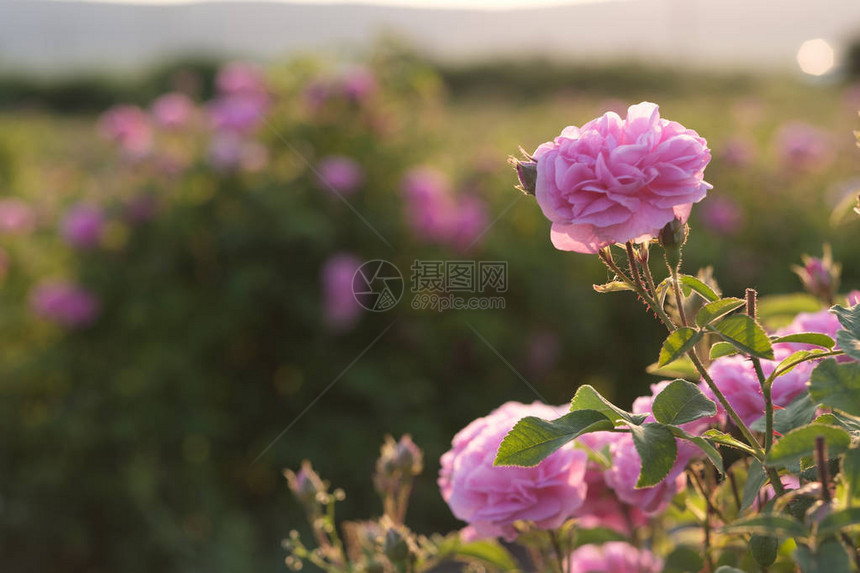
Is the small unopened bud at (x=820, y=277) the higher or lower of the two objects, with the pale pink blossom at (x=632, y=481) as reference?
higher

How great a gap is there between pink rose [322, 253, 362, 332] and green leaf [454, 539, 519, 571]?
120cm

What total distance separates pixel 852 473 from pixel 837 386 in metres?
0.06

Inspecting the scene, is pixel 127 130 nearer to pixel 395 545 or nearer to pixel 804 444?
pixel 395 545

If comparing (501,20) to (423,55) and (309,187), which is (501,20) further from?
(309,187)

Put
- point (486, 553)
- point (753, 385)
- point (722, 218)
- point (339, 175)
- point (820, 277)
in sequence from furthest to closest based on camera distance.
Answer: point (722, 218) < point (339, 175) < point (820, 277) < point (486, 553) < point (753, 385)

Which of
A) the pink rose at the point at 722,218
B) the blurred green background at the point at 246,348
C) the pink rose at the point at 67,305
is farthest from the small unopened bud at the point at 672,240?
the pink rose at the point at 722,218

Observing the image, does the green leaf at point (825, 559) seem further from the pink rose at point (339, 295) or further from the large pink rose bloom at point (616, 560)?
the pink rose at point (339, 295)

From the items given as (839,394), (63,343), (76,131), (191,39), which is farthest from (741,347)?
(191,39)

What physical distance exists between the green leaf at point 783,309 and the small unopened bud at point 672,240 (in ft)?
1.05

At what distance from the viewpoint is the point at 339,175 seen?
6.44ft

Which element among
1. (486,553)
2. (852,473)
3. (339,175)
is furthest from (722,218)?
(852,473)

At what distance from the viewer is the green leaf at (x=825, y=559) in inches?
13.9

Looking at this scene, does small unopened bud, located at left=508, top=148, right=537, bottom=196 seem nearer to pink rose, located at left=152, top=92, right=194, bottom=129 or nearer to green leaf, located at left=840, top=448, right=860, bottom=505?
green leaf, located at left=840, top=448, right=860, bottom=505

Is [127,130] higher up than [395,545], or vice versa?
[395,545]
